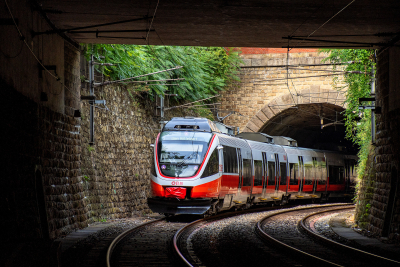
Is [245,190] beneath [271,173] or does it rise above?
beneath

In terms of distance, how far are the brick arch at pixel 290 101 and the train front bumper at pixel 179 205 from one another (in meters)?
15.1

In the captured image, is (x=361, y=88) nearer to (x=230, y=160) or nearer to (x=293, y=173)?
(x=230, y=160)

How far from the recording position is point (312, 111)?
33.4 meters

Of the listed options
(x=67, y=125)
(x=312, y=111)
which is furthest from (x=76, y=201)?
(x=312, y=111)

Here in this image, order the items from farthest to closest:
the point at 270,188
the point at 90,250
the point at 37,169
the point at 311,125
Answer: the point at 311,125 < the point at 270,188 < the point at 37,169 < the point at 90,250

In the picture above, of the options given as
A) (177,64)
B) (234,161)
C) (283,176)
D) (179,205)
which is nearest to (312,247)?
(179,205)

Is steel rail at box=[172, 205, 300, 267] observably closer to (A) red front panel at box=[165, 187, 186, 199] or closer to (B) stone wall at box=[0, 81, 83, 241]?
(A) red front panel at box=[165, 187, 186, 199]

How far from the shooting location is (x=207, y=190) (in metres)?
16.0

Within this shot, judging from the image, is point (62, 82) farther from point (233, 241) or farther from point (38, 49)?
point (233, 241)

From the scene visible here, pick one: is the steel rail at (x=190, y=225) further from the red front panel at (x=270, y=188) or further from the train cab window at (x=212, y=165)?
the train cab window at (x=212, y=165)

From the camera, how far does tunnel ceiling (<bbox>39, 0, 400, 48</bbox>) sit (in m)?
10.9

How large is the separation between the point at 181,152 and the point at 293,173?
33.2 feet

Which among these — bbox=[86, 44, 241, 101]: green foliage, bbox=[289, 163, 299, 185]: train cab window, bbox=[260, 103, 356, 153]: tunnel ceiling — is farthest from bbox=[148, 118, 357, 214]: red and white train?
bbox=[260, 103, 356, 153]: tunnel ceiling

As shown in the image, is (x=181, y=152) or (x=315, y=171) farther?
(x=315, y=171)
